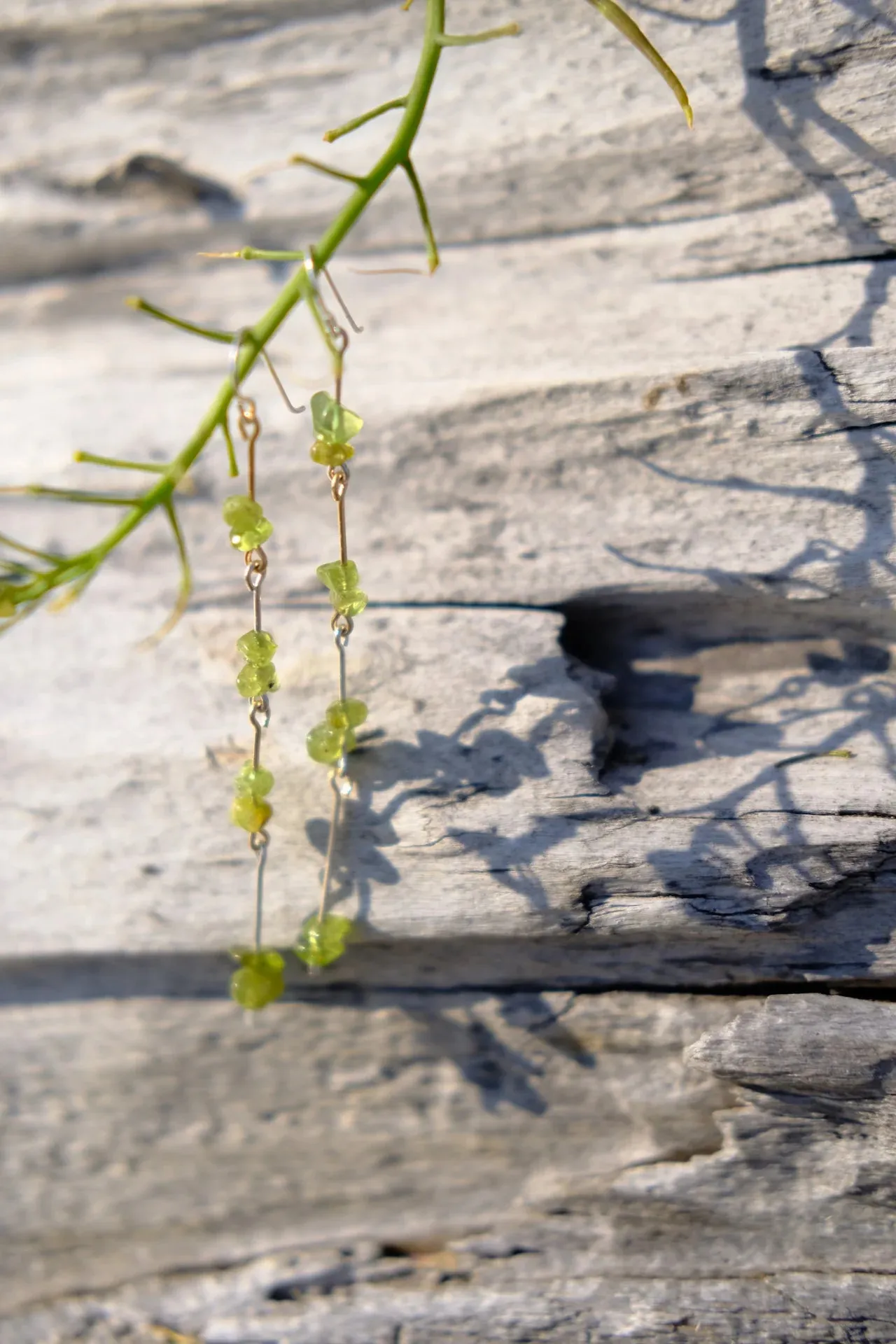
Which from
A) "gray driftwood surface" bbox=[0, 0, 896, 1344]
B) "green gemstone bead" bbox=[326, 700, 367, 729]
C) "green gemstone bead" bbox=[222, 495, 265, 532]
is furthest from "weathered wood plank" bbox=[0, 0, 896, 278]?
"green gemstone bead" bbox=[326, 700, 367, 729]

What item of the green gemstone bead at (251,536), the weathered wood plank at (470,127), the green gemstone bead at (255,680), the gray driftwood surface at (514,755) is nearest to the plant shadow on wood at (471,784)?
the gray driftwood surface at (514,755)

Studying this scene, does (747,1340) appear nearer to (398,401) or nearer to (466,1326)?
(466,1326)

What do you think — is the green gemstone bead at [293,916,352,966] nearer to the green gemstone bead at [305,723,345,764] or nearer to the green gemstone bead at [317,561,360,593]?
the green gemstone bead at [305,723,345,764]

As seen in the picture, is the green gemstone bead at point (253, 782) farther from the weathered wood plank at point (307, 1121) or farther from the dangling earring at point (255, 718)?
the weathered wood plank at point (307, 1121)

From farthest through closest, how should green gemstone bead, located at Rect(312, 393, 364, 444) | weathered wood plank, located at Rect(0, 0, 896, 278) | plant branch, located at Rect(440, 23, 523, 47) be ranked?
weathered wood plank, located at Rect(0, 0, 896, 278), green gemstone bead, located at Rect(312, 393, 364, 444), plant branch, located at Rect(440, 23, 523, 47)

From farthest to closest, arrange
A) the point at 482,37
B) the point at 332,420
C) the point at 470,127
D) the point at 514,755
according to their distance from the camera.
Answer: the point at 470,127 < the point at 514,755 < the point at 332,420 < the point at 482,37

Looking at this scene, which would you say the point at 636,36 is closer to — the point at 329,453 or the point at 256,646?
the point at 329,453

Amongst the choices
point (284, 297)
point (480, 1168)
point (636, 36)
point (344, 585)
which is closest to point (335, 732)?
point (344, 585)

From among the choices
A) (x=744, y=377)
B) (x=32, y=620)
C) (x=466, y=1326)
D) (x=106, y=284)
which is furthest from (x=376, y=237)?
(x=466, y=1326)
